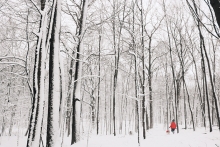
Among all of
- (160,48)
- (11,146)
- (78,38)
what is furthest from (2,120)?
(160,48)

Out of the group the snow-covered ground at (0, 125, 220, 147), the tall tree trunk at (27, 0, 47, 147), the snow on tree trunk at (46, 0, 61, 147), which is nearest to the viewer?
the snow on tree trunk at (46, 0, 61, 147)

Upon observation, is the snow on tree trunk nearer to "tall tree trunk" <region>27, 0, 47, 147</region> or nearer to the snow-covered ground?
"tall tree trunk" <region>27, 0, 47, 147</region>

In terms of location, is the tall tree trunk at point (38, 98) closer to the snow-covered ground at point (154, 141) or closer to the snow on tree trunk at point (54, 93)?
the snow on tree trunk at point (54, 93)

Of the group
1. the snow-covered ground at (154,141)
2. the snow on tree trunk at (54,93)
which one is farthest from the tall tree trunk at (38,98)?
the snow-covered ground at (154,141)

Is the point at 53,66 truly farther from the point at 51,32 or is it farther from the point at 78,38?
the point at 78,38

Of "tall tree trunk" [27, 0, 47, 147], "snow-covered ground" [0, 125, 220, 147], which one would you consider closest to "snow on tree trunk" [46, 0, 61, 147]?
"tall tree trunk" [27, 0, 47, 147]

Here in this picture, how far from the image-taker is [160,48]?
67.8 ft

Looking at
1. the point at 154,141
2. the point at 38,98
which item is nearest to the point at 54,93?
the point at 38,98

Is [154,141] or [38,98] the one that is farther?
[154,141]

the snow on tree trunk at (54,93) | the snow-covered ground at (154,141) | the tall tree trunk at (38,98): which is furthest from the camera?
the snow-covered ground at (154,141)

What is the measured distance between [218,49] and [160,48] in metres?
7.25

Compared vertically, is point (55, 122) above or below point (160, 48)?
below

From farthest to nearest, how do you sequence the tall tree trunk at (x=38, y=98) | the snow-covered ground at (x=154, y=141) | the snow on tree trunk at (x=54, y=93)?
1. the snow-covered ground at (x=154, y=141)
2. the tall tree trunk at (x=38, y=98)
3. the snow on tree trunk at (x=54, y=93)

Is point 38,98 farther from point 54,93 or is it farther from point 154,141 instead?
point 154,141
